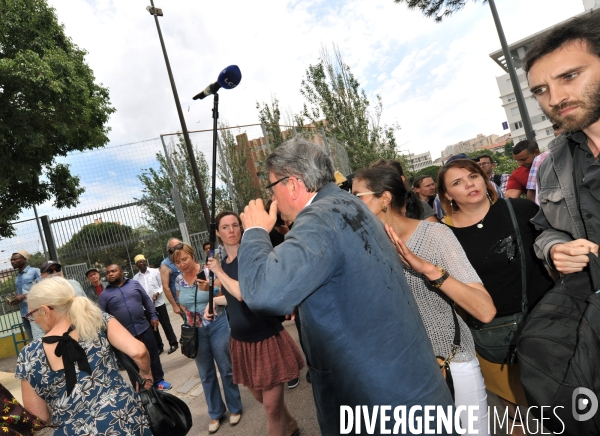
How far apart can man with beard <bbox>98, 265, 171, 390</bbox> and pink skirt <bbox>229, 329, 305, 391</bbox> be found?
2640mm

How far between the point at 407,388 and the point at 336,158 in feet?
54.9

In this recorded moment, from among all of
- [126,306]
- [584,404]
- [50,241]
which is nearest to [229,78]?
[584,404]

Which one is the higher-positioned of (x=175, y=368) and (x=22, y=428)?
(x=22, y=428)

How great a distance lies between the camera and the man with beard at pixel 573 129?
162cm

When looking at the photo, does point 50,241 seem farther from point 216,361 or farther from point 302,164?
point 302,164

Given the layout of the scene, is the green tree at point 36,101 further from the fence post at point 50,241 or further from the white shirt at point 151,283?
the white shirt at point 151,283

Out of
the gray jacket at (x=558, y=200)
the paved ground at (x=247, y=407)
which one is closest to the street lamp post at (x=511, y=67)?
the paved ground at (x=247, y=407)

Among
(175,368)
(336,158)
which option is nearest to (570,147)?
(175,368)

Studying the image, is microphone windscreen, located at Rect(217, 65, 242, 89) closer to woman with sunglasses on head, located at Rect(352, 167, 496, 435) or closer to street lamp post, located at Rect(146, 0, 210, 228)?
woman with sunglasses on head, located at Rect(352, 167, 496, 435)

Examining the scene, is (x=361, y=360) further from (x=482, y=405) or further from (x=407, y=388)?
(x=482, y=405)

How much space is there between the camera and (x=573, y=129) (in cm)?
166

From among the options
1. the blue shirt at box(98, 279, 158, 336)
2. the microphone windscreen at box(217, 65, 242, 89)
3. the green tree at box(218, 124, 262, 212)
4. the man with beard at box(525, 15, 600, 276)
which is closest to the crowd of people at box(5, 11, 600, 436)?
the man with beard at box(525, 15, 600, 276)

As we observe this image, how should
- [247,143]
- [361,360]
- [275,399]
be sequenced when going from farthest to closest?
1. [247,143]
2. [275,399]
3. [361,360]

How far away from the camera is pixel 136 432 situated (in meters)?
2.58
